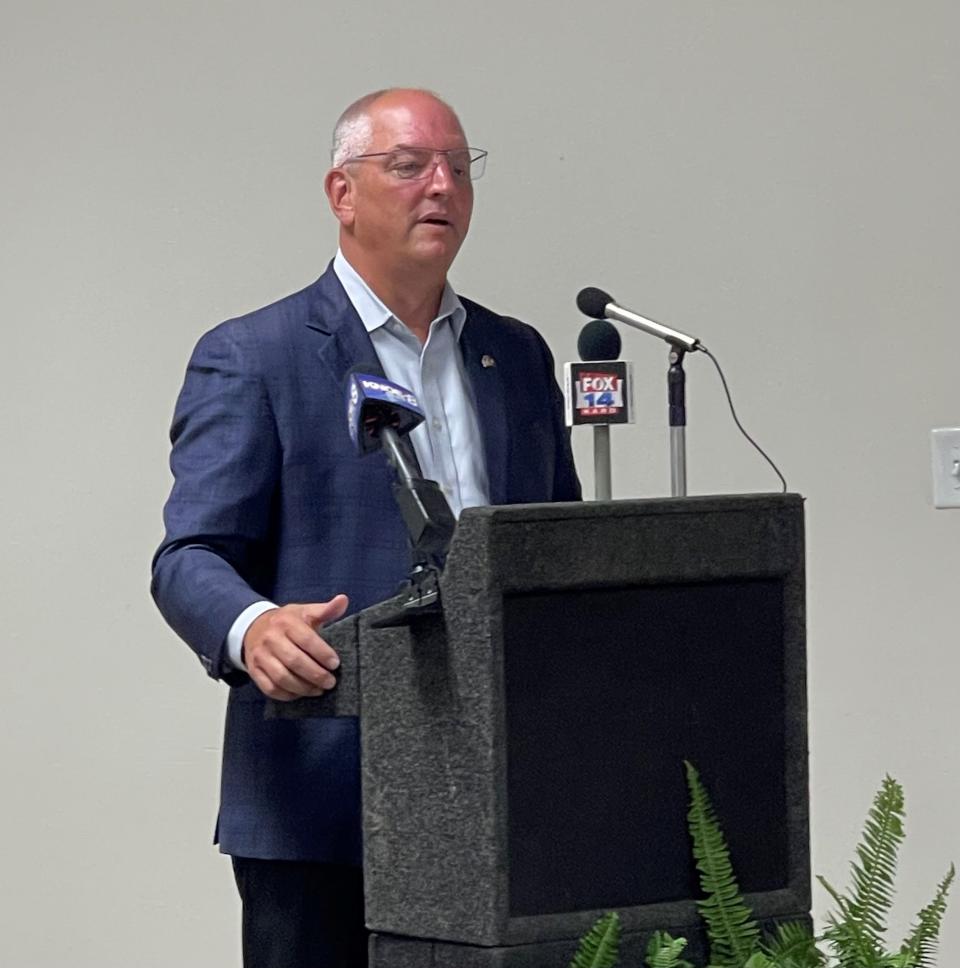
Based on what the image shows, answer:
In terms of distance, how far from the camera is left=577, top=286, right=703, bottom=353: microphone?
68.4 inches

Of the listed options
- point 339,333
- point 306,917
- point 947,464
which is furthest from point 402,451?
point 947,464

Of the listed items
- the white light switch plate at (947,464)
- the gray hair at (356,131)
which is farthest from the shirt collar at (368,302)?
the white light switch plate at (947,464)

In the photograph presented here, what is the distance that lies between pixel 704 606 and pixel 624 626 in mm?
81

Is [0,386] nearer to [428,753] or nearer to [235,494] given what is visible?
[235,494]

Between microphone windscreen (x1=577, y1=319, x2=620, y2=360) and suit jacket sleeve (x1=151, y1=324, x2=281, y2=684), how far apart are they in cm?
34

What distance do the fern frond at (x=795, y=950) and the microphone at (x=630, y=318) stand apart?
0.59m

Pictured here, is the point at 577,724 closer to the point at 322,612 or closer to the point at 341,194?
the point at 322,612

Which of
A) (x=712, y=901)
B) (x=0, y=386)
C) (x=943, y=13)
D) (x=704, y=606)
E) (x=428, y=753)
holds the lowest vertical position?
(x=712, y=901)

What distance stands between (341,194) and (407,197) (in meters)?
0.11

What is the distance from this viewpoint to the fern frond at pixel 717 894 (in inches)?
55.1

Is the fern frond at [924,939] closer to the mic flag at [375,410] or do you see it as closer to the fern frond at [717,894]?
the fern frond at [717,894]

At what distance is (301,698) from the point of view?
150cm

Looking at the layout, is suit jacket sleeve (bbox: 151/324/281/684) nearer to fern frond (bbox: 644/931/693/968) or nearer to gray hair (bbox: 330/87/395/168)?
gray hair (bbox: 330/87/395/168)

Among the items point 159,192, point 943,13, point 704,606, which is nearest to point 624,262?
point 943,13
